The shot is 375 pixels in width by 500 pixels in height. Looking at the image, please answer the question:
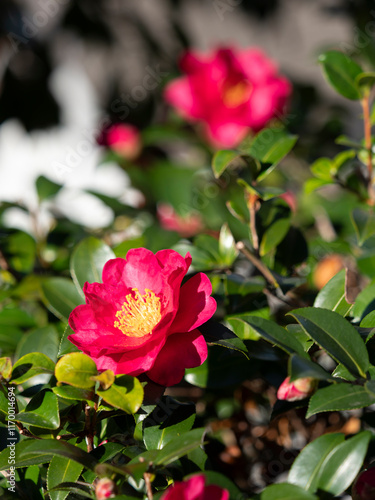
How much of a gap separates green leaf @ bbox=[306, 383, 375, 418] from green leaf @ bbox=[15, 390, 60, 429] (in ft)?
0.83

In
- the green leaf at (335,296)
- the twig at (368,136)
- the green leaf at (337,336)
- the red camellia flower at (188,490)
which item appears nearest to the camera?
the red camellia flower at (188,490)

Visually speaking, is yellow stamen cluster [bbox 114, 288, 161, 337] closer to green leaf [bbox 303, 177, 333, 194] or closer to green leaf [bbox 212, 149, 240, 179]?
green leaf [bbox 212, 149, 240, 179]

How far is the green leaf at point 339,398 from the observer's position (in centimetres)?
46

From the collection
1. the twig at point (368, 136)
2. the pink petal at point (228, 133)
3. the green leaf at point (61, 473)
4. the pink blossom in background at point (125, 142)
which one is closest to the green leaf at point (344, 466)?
the green leaf at point (61, 473)

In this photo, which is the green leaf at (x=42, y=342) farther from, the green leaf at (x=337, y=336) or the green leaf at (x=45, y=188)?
the green leaf at (x=45, y=188)

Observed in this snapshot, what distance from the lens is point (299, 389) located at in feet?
1.70

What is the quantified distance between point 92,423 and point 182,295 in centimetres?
17

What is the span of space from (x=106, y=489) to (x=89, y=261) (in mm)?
337

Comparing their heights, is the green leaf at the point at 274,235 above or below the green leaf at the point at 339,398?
below

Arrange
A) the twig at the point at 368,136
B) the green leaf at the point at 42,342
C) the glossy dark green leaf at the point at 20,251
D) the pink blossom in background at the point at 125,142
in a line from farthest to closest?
the pink blossom in background at the point at 125,142 < the glossy dark green leaf at the point at 20,251 < the twig at the point at 368,136 < the green leaf at the point at 42,342

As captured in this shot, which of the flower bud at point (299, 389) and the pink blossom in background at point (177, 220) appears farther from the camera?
the pink blossom in background at point (177, 220)

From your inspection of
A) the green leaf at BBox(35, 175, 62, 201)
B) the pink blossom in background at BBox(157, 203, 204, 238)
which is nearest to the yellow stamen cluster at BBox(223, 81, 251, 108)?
the pink blossom in background at BBox(157, 203, 204, 238)

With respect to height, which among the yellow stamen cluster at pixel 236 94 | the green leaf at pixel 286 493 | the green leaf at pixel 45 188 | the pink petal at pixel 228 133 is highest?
the green leaf at pixel 286 493

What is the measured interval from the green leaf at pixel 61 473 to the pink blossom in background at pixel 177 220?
40.0 inches
